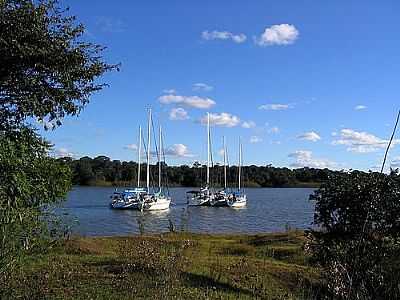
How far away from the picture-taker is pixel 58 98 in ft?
43.5

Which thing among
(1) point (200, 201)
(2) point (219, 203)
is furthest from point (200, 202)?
(2) point (219, 203)

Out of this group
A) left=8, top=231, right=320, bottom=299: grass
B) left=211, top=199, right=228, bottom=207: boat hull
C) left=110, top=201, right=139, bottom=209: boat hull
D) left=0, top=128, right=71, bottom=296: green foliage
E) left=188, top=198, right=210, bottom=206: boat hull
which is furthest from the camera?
left=188, top=198, right=210, bottom=206: boat hull

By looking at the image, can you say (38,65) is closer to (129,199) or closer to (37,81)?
(37,81)

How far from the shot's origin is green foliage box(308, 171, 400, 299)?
10.5 meters

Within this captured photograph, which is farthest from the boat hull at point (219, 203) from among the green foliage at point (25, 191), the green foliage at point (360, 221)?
the green foliage at point (360, 221)

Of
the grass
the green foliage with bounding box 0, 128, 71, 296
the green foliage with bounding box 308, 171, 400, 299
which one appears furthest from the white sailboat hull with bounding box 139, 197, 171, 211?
the green foliage with bounding box 308, 171, 400, 299

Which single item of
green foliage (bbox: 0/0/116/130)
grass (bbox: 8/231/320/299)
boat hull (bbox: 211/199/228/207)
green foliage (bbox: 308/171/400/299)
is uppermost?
green foliage (bbox: 0/0/116/130)

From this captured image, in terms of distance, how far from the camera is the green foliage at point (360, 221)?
10.5m

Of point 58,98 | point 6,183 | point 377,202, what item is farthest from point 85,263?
point 377,202

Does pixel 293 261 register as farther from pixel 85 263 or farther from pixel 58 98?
pixel 58 98

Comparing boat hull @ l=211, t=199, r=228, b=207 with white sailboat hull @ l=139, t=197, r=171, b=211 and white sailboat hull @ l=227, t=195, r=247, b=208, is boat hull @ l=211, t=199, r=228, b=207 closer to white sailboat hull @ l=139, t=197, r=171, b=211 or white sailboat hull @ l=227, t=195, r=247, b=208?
white sailboat hull @ l=227, t=195, r=247, b=208

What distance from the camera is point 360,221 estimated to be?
1103cm

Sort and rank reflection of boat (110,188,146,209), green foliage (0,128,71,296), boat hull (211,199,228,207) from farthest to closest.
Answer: boat hull (211,199,228,207), reflection of boat (110,188,146,209), green foliage (0,128,71,296)

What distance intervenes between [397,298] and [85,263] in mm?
7536
